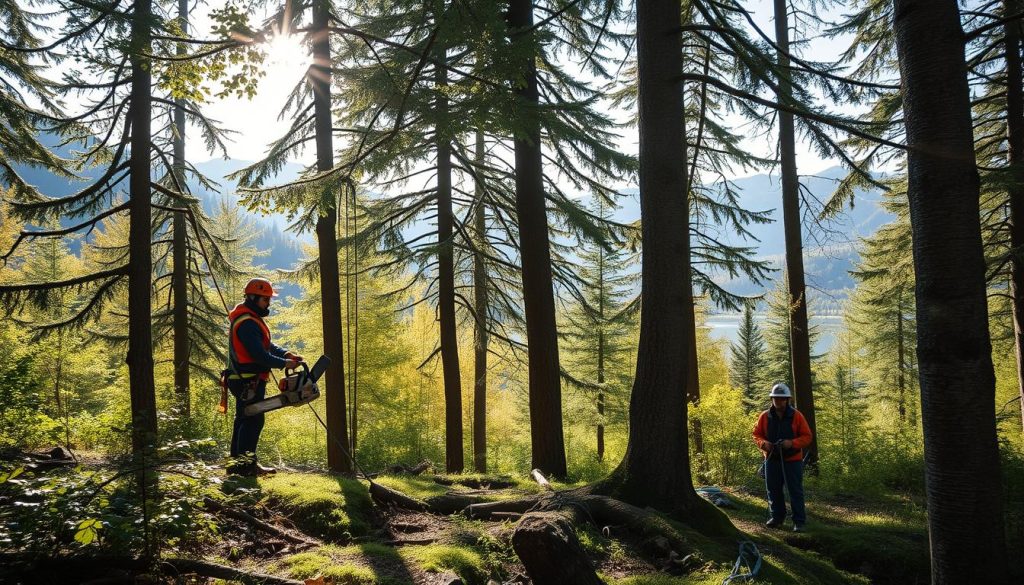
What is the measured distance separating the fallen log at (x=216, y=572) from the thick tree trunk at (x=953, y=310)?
458 cm

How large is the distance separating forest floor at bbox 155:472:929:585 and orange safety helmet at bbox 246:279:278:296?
207 centimetres

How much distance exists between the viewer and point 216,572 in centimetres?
370

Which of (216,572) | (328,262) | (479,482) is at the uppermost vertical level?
(328,262)

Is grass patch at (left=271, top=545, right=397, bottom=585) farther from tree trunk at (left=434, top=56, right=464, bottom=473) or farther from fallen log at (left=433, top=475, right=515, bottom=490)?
tree trunk at (left=434, top=56, right=464, bottom=473)

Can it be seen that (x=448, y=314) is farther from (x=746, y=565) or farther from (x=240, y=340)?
(x=746, y=565)

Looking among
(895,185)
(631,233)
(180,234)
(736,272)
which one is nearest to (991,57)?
(895,185)

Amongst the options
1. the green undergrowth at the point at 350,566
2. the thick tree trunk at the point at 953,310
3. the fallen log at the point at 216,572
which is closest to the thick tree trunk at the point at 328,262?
the green undergrowth at the point at 350,566

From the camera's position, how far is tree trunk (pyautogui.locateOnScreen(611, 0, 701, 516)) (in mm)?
6070

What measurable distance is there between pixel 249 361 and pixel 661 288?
15.5 ft

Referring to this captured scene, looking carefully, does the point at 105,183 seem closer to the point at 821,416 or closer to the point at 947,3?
the point at 947,3

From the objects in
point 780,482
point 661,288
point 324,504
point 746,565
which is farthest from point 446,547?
point 780,482

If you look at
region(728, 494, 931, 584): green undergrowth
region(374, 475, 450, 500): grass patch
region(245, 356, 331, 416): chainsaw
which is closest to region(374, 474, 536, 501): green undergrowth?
region(374, 475, 450, 500): grass patch

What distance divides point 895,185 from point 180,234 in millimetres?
19524

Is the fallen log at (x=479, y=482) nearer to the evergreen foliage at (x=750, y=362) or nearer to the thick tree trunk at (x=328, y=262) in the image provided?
the thick tree trunk at (x=328, y=262)
